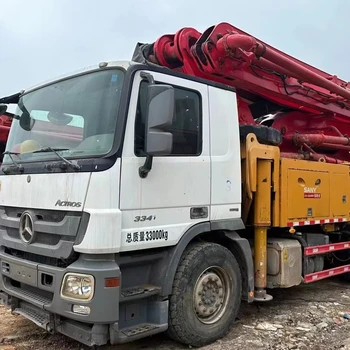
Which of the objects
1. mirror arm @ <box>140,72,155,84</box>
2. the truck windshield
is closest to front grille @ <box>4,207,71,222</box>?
the truck windshield

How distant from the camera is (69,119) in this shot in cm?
376

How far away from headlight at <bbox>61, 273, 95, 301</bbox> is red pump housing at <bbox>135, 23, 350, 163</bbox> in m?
2.66

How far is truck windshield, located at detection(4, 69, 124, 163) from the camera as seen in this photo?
11.3ft

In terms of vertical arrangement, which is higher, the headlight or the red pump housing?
the red pump housing

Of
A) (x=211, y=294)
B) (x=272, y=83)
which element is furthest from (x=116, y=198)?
(x=272, y=83)

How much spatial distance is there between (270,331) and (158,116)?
264 cm

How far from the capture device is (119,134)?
10.9 feet

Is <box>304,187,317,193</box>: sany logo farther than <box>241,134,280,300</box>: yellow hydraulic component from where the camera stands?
Yes

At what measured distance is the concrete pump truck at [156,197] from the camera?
3.30m

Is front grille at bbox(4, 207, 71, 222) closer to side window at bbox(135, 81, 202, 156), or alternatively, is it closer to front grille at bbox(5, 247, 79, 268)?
front grille at bbox(5, 247, 79, 268)

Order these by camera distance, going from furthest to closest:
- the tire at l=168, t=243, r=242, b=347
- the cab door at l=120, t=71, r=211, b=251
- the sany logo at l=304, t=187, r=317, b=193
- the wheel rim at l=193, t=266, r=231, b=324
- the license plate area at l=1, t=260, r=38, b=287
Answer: the sany logo at l=304, t=187, r=317, b=193
the wheel rim at l=193, t=266, r=231, b=324
the tire at l=168, t=243, r=242, b=347
the license plate area at l=1, t=260, r=38, b=287
the cab door at l=120, t=71, r=211, b=251

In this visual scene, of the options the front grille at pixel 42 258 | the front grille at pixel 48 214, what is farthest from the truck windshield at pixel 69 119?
the front grille at pixel 42 258

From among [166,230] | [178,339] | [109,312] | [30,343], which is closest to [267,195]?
[166,230]

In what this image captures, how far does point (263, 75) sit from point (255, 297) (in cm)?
267
